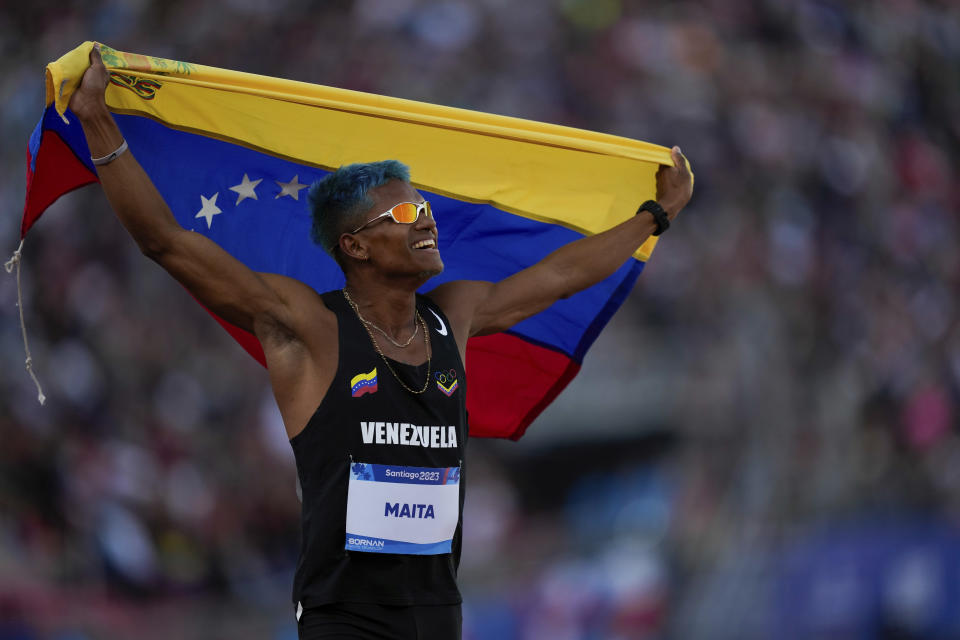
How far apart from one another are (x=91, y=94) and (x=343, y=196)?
780mm

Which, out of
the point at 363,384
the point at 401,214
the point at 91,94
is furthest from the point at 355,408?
the point at 91,94

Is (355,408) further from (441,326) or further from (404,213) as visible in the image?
(404,213)

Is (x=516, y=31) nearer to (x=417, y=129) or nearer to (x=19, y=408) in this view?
(x=19, y=408)

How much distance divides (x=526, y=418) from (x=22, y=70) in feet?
18.0

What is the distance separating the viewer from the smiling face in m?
3.71

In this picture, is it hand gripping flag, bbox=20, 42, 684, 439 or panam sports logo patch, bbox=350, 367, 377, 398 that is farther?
hand gripping flag, bbox=20, 42, 684, 439

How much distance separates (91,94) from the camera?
3416 millimetres

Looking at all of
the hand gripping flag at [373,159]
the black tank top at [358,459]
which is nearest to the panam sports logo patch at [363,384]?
the black tank top at [358,459]

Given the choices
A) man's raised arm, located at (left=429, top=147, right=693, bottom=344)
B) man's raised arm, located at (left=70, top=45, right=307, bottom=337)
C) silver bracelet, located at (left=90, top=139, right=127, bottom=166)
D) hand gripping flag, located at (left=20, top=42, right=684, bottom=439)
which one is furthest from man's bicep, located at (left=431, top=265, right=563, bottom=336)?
silver bracelet, located at (left=90, top=139, right=127, bottom=166)

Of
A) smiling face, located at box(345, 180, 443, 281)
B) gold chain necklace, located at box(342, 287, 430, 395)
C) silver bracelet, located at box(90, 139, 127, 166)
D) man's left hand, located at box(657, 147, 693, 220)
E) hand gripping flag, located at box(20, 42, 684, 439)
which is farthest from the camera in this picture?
man's left hand, located at box(657, 147, 693, 220)

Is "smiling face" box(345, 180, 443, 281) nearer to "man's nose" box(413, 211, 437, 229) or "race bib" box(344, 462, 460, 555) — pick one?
"man's nose" box(413, 211, 437, 229)

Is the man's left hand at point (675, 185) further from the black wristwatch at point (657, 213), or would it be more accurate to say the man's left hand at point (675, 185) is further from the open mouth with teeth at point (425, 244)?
the open mouth with teeth at point (425, 244)

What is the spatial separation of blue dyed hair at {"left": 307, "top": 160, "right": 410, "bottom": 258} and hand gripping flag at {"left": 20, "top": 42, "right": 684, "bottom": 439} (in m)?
0.37

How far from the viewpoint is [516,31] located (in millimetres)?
11391
